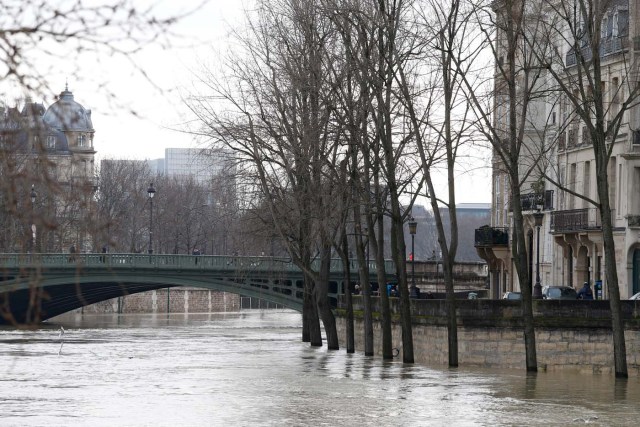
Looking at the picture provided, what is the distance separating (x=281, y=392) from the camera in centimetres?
3434

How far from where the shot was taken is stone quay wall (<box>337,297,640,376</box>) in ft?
128

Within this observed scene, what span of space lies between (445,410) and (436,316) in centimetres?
1533

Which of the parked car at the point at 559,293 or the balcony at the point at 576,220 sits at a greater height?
the balcony at the point at 576,220

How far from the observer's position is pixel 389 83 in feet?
131

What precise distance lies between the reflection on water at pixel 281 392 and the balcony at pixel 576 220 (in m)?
10.8

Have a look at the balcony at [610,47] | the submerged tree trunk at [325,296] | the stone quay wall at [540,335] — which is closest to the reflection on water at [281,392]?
the submerged tree trunk at [325,296]

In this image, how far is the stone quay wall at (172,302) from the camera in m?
116

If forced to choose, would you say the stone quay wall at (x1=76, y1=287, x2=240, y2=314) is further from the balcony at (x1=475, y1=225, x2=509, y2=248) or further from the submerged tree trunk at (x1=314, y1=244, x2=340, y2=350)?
the submerged tree trunk at (x1=314, y1=244, x2=340, y2=350)

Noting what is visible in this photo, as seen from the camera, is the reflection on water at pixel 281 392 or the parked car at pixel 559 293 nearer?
the reflection on water at pixel 281 392

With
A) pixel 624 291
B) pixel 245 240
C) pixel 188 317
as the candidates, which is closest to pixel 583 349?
pixel 624 291

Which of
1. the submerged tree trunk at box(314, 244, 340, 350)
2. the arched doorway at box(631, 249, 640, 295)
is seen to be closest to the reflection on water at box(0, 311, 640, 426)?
the submerged tree trunk at box(314, 244, 340, 350)

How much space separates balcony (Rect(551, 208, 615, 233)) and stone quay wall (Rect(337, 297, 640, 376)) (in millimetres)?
12415

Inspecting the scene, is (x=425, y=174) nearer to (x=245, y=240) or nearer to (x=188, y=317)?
(x=245, y=240)

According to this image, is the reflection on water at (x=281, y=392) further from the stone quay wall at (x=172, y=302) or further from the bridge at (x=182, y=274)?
the stone quay wall at (x=172, y=302)
